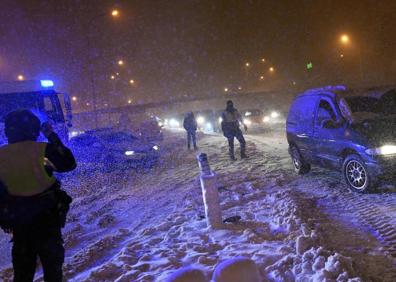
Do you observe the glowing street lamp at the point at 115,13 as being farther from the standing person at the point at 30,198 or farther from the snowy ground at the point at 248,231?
the standing person at the point at 30,198

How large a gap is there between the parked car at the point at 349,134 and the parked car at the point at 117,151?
22.1ft

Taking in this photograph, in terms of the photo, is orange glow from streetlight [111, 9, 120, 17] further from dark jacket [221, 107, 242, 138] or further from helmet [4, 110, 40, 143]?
helmet [4, 110, 40, 143]

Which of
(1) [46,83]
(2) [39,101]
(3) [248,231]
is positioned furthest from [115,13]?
(3) [248,231]

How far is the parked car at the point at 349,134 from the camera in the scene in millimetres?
6160

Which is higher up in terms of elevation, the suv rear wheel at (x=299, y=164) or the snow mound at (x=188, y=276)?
the snow mound at (x=188, y=276)

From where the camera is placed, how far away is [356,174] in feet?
21.9

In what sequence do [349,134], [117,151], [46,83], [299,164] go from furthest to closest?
[117,151] → [46,83] → [299,164] → [349,134]

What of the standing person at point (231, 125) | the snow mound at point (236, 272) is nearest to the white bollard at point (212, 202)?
the snow mound at point (236, 272)

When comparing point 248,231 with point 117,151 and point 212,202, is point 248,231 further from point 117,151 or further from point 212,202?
point 117,151

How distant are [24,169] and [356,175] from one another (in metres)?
5.75

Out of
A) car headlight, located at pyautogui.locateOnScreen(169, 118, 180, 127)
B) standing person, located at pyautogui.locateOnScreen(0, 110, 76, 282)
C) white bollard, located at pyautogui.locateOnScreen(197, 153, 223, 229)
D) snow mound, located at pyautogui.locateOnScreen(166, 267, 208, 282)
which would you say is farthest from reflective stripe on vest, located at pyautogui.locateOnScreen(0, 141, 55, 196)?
car headlight, located at pyautogui.locateOnScreen(169, 118, 180, 127)

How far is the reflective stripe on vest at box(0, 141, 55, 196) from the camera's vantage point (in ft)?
9.55

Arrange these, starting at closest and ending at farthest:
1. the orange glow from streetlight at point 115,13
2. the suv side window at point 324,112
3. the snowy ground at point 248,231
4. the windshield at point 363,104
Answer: the snowy ground at point 248,231 → the windshield at point 363,104 → the suv side window at point 324,112 → the orange glow from streetlight at point 115,13

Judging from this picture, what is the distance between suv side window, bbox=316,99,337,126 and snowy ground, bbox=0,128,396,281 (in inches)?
53.2
